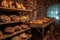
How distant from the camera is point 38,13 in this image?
19.7 ft

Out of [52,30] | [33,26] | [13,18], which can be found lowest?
[52,30]

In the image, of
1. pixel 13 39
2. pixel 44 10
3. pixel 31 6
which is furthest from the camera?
pixel 44 10

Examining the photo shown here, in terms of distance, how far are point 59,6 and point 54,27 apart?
40.4 inches

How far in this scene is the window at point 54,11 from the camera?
612 centimetres

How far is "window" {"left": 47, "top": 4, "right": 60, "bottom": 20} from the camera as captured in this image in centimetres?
612

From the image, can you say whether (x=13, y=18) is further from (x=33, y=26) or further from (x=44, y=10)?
(x=44, y=10)

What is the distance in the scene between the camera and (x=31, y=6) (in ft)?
16.6

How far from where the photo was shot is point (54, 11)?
619cm

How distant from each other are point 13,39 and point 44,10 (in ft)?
11.1

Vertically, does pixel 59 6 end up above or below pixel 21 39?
above

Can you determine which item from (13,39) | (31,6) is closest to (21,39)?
(13,39)

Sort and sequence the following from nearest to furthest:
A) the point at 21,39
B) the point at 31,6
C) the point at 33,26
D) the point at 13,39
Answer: the point at 13,39 < the point at 21,39 < the point at 33,26 < the point at 31,6

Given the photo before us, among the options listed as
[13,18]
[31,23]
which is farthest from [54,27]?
[13,18]

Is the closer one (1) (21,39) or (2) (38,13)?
(1) (21,39)
